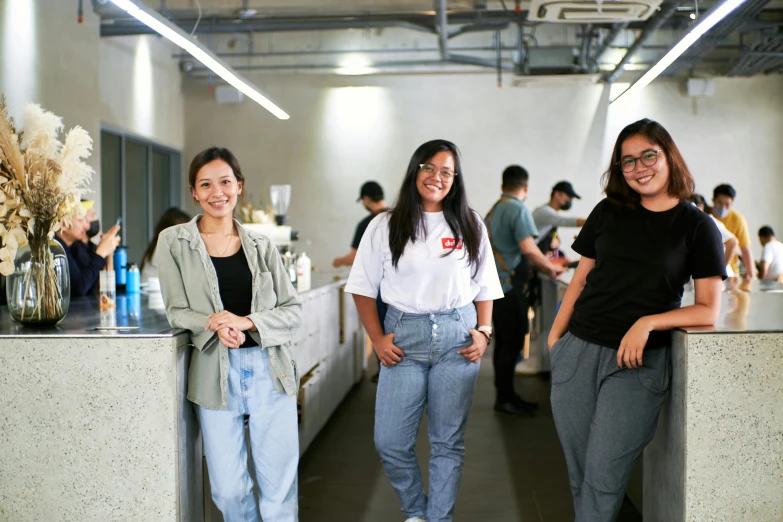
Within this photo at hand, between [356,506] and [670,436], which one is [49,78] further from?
[670,436]

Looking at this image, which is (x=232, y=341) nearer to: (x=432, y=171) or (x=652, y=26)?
(x=432, y=171)

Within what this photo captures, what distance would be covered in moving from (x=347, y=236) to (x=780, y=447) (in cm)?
839

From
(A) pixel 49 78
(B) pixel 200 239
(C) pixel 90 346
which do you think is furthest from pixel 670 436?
(A) pixel 49 78

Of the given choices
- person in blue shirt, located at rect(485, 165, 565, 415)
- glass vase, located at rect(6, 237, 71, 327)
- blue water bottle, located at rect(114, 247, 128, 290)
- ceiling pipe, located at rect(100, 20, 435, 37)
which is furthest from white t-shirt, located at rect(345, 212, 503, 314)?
ceiling pipe, located at rect(100, 20, 435, 37)

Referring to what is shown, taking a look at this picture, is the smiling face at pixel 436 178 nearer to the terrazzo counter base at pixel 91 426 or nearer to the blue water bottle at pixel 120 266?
the terrazzo counter base at pixel 91 426

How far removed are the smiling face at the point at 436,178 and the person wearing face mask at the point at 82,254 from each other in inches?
68.7

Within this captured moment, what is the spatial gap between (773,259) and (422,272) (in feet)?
21.9

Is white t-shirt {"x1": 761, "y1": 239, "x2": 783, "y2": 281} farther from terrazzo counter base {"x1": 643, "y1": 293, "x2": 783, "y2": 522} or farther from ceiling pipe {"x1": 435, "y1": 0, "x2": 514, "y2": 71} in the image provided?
terrazzo counter base {"x1": 643, "y1": 293, "x2": 783, "y2": 522}

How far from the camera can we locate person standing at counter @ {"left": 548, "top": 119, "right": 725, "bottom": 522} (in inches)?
85.1

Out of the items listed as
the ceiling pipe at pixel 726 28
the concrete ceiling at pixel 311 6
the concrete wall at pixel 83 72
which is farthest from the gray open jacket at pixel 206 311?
the ceiling pipe at pixel 726 28

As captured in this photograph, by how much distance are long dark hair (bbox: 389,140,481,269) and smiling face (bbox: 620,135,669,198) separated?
60 centimetres

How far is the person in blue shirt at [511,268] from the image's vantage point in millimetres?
4734

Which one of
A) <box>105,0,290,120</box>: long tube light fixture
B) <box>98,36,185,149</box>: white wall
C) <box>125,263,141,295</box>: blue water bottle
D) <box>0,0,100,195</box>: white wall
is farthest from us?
<box>98,36,185,149</box>: white wall

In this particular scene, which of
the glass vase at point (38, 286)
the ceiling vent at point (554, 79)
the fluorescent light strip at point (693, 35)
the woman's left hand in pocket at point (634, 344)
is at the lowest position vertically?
the woman's left hand in pocket at point (634, 344)
